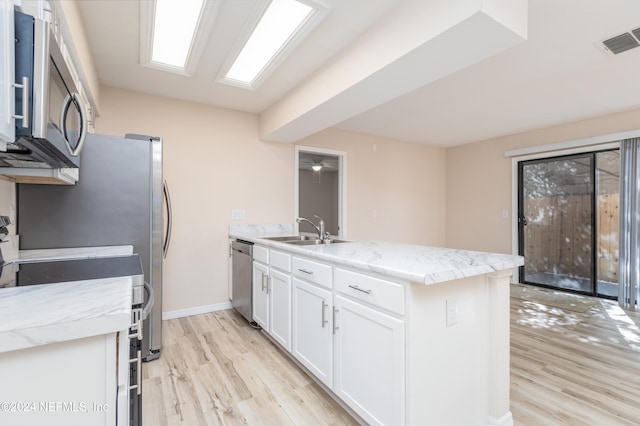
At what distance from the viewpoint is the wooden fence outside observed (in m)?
4.01

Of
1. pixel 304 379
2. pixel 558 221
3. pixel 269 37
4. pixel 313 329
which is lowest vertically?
pixel 304 379

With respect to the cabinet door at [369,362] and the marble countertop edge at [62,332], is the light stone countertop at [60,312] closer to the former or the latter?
the marble countertop edge at [62,332]

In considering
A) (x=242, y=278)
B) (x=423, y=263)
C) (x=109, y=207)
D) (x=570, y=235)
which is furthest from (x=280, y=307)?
(x=570, y=235)

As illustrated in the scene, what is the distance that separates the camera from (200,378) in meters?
2.11

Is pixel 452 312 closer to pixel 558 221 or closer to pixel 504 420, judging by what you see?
pixel 504 420

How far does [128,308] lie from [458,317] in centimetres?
138

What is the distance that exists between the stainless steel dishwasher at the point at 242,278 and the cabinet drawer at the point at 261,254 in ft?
0.27

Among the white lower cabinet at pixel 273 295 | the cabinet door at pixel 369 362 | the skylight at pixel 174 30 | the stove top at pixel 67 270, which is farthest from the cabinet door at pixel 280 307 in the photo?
the skylight at pixel 174 30

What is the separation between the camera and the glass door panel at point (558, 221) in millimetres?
4203

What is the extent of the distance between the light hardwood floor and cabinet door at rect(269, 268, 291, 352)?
18cm

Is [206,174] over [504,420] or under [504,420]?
over

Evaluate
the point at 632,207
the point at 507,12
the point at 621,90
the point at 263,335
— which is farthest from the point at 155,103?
the point at 632,207

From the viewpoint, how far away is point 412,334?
1313 mm

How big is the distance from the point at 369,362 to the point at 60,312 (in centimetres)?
126
